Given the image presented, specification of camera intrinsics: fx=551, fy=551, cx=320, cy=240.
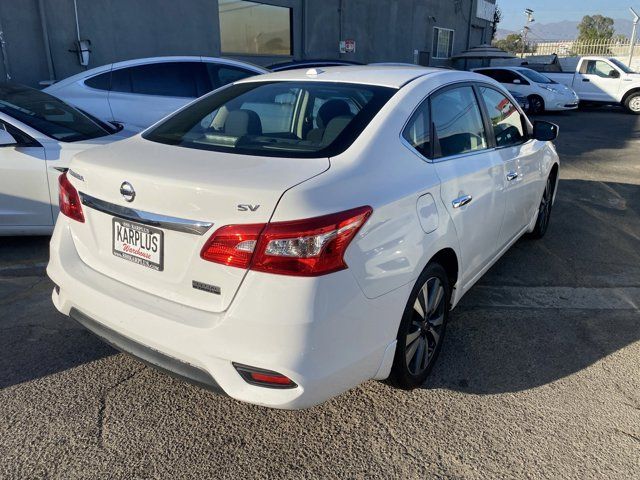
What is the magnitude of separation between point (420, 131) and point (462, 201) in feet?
1.48

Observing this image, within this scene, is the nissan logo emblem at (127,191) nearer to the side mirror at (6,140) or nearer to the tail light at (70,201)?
the tail light at (70,201)

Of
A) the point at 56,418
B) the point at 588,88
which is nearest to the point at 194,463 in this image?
the point at 56,418

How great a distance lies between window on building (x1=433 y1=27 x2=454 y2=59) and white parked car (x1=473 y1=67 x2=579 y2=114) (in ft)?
22.2

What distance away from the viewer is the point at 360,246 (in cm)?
219

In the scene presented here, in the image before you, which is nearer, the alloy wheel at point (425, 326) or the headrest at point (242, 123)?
the alloy wheel at point (425, 326)

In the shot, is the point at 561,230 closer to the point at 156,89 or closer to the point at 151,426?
the point at 151,426

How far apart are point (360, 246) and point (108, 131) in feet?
13.0

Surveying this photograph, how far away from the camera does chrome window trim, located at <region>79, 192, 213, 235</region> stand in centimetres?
216

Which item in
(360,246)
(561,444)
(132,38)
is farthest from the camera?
(132,38)

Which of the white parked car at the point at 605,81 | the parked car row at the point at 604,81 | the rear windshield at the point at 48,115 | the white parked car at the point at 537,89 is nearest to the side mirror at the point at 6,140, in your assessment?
the rear windshield at the point at 48,115

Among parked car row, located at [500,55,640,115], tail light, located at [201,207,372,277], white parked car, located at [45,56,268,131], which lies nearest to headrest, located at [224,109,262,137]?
tail light, located at [201,207,372,277]

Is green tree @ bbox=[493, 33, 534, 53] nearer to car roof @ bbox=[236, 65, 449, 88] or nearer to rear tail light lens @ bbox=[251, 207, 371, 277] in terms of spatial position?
car roof @ bbox=[236, 65, 449, 88]

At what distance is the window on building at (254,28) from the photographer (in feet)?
45.9

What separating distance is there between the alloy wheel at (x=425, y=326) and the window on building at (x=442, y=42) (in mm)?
23341
